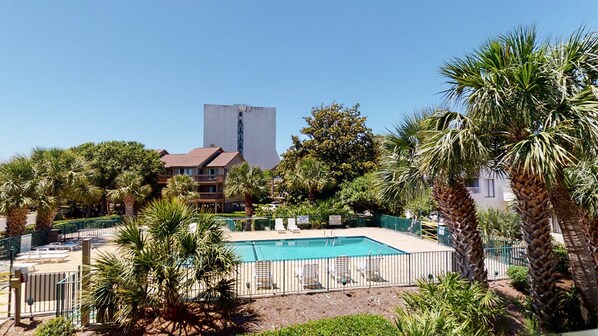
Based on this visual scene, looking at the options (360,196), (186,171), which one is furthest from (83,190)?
(360,196)

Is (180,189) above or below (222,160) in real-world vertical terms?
below

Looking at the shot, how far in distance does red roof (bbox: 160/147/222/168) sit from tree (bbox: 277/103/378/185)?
43.1 feet

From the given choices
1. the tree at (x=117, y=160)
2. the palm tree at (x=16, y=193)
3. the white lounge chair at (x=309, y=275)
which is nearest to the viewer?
the white lounge chair at (x=309, y=275)

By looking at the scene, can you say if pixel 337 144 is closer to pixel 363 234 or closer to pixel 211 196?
pixel 363 234

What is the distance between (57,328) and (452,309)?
8.63 meters

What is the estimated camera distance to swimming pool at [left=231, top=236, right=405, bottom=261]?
17.6 metres

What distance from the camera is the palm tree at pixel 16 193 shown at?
15.9m

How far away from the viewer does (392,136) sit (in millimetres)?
9523

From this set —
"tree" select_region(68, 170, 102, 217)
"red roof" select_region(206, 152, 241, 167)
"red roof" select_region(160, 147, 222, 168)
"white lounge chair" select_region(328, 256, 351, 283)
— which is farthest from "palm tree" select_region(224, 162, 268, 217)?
"white lounge chair" select_region(328, 256, 351, 283)

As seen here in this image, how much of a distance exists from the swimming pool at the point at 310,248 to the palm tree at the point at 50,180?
438 inches

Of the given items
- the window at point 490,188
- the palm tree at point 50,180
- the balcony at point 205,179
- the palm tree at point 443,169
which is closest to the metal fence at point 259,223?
the window at point 490,188

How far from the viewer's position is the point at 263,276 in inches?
407

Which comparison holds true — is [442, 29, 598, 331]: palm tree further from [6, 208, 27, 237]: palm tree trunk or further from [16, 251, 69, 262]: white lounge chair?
[6, 208, 27, 237]: palm tree trunk

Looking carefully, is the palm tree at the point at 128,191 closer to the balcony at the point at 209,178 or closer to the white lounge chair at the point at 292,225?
the balcony at the point at 209,178
